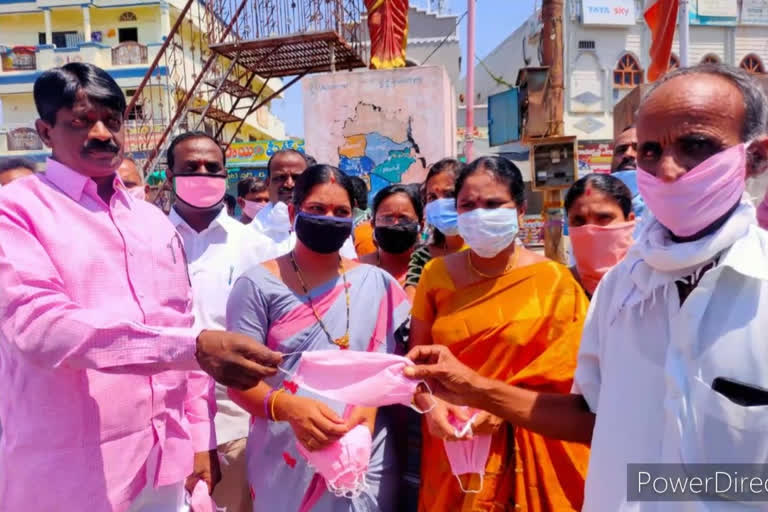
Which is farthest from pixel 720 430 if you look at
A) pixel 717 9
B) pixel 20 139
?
pixel 20 139

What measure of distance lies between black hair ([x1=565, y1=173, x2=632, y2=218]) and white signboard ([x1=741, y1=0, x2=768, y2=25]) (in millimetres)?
24026

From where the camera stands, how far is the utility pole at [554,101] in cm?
715

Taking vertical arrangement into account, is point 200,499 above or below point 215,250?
below

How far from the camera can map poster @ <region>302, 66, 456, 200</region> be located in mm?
8070

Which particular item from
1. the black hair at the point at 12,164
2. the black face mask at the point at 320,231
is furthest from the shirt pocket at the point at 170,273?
→ the black hair at the point at 12,164

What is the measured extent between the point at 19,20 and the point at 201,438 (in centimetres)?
3463

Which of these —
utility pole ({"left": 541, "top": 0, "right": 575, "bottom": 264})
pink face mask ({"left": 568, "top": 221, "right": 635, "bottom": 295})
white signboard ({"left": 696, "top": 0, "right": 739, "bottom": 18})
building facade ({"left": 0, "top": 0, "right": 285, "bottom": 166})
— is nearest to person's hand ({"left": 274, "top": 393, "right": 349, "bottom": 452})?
pink face mask ({"left": 568, "top": 221, "right": 635, "bottom": 295})

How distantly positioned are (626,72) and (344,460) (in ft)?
77.0

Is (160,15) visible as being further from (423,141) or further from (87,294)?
(87,294)

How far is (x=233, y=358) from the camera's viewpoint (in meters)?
1.61

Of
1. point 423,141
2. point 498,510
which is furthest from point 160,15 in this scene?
point 498,510

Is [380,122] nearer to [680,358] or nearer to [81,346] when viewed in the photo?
[81,346]

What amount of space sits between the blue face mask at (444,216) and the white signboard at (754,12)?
23.8 metres

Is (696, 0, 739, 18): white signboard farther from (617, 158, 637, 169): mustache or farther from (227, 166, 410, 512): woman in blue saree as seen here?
(227, 166, 410, 512): woman in blue saree
